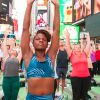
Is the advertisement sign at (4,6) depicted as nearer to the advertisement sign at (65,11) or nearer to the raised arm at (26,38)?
the advertisement sign at (65,11)

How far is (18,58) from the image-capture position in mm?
4344

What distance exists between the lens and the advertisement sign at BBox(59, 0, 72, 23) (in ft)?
139

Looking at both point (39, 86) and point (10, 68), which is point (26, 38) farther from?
point (10, 68)

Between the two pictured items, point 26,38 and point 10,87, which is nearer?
point 26,38

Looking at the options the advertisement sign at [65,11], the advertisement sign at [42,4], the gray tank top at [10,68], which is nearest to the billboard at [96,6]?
the advertisement sign at [65,11]

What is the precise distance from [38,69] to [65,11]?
1704 inches

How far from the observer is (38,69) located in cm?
191

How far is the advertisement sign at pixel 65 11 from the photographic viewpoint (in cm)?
4250

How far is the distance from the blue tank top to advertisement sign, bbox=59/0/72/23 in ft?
136

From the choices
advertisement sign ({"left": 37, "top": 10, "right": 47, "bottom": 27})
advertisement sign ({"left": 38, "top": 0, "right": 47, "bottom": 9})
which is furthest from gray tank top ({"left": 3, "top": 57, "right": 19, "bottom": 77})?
advertisement sign ({"left": 38, "top": 0, "right": 47, "bottom": 9})

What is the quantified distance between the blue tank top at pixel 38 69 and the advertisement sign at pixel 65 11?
41.5 m

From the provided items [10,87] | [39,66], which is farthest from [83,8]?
[39,66]

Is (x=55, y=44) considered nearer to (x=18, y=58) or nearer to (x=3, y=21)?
(x=18, y=58)

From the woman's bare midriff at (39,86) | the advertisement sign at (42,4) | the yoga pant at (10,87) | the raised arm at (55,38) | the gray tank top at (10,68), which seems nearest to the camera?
the woman's bare midriff at (39,86)
